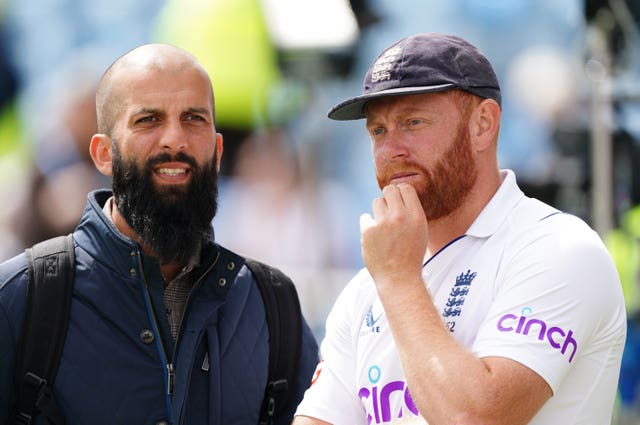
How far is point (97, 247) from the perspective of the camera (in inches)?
119

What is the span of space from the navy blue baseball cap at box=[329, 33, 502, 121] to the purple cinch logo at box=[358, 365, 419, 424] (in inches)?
29.0

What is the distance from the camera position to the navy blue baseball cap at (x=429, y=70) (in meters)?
2.50

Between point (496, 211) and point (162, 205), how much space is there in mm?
1109

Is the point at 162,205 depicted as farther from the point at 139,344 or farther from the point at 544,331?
the point at 544,331

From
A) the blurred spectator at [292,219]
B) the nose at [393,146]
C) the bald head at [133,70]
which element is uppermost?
the blurred spectator at [292,219]

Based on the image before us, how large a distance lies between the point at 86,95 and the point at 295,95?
1.62 m

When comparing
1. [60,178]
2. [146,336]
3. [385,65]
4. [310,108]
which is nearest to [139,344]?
[146,336]

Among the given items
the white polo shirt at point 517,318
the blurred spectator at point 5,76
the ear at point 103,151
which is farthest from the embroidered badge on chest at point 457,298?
the blurred spectator at point 5,76

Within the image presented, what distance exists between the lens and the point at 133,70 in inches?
122

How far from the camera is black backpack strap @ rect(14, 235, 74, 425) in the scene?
108 inches

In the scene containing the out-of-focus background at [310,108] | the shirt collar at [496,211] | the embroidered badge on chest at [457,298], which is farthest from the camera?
the out-of-focus background at [310,108]

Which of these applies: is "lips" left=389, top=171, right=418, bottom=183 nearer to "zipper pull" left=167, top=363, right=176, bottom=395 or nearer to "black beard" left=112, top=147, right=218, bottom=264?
"black beard" left=112, top=147, right=218, bottom=264

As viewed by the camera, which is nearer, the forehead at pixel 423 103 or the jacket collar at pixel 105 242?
the forehead at pixel 423 103

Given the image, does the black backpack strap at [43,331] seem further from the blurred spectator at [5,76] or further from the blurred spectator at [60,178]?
the blurred spectator at [5,76]
